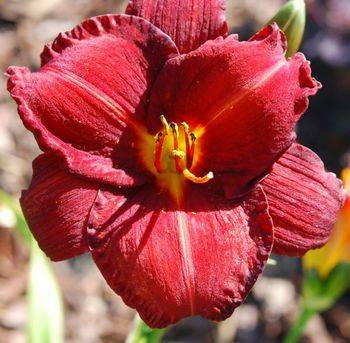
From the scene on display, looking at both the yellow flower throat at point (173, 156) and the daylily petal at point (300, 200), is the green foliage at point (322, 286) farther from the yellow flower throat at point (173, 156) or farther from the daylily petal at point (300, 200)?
the yellow flower throat at point (173, 156)

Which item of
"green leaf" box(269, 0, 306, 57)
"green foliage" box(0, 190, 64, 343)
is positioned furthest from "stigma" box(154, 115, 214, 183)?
"green foliage" box(0, 190, 64, 343)

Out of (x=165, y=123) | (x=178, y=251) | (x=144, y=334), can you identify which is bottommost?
(x=144, y=334)

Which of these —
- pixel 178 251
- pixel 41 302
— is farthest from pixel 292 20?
pixel 41 302

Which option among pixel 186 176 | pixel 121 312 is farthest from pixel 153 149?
pixel 121 312

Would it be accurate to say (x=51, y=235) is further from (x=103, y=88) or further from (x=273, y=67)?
(x=273, y=67)

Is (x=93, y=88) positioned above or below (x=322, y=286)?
above

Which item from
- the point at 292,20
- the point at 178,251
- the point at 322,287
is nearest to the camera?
the point at 178,251

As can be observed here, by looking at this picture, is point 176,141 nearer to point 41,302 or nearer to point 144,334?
point 144,334
